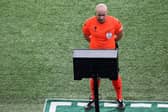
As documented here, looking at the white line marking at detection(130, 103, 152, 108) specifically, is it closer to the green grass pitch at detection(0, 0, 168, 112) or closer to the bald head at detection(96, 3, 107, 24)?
the green grass pitch at detection(0, 0, 168, 112)

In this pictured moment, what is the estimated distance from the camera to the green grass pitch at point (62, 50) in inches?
385

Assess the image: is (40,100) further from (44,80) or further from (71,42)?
(71,42)

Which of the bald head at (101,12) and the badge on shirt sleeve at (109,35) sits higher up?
the bald head at (101,12)

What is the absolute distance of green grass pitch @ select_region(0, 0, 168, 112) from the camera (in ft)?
32.1

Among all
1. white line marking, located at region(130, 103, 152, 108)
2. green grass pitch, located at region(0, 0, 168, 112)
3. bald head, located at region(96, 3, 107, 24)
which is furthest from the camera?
green grass pitch, located at region(0, 0, 168, 112)

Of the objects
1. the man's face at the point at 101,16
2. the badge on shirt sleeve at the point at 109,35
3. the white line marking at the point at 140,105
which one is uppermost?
the man's face at the point at 101,16

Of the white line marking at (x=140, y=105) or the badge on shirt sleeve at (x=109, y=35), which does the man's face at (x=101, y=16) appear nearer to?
the badge on shirt sleeve at (x=109, y=35)

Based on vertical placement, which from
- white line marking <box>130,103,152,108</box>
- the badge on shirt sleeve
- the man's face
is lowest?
white line marking <box>130,103,152,108</box>

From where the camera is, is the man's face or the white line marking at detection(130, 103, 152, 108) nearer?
the man's face

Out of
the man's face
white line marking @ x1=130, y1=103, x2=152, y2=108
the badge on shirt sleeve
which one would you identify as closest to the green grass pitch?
white line marking @ x1=130, y1=103, x2=152, y2=108

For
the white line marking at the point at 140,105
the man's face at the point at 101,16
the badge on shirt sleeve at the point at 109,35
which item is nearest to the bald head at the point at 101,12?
the man's face at the point at 101,16

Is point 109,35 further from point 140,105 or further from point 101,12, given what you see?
point 140,105

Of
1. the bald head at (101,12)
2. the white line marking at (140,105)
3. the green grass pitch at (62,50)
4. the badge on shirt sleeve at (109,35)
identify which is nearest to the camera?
the bald head at (101,12)

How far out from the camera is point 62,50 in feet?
35.7
